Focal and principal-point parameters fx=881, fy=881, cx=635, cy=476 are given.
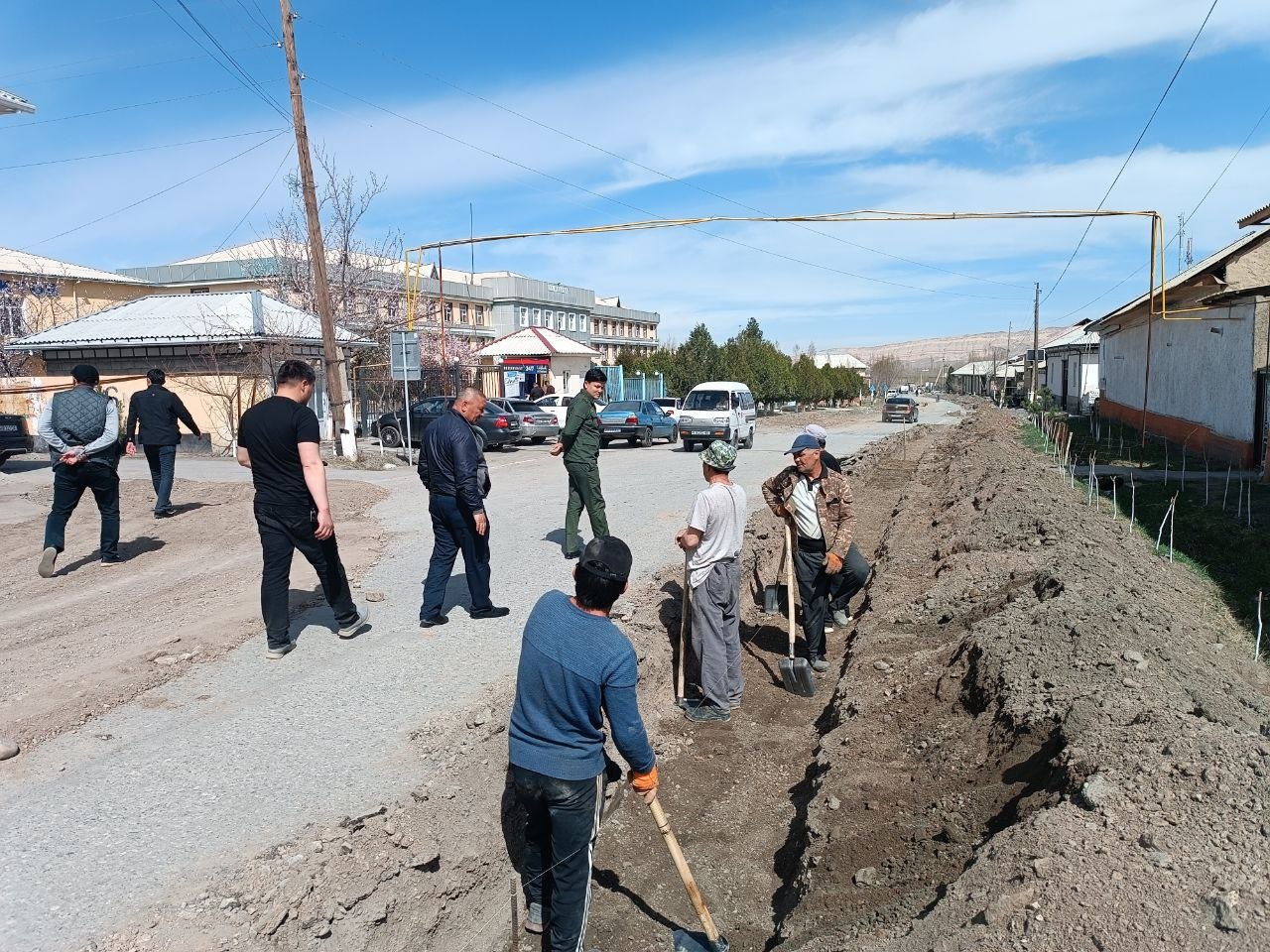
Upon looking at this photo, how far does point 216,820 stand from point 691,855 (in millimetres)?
2264

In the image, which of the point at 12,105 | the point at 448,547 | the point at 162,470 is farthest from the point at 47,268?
the point at 448,547

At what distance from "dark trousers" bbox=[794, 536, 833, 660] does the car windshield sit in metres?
19.3

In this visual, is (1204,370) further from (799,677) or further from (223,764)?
(223,764)

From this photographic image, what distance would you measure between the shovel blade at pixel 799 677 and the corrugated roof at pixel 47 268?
35.5 m

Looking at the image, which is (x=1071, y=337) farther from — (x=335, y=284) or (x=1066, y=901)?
(x=1066, y=901)

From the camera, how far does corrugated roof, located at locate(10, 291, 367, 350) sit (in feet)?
75.2

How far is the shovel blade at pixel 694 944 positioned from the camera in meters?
3.68

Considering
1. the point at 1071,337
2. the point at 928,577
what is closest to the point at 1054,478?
the point at 928,577

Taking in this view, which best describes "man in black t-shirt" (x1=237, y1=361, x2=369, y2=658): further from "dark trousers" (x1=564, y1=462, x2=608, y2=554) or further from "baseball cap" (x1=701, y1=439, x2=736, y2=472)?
Answer: "dark trousers" (x1=564, y1=462, x2=608, y2=554)

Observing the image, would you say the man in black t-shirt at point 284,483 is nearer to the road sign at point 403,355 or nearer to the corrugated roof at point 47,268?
the road sign at point 403,355

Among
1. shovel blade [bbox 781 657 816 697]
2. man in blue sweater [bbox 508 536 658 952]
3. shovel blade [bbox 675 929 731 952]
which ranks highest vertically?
man in blue sweater [bbox 508 536 658 952]

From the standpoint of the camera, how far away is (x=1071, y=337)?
178ft

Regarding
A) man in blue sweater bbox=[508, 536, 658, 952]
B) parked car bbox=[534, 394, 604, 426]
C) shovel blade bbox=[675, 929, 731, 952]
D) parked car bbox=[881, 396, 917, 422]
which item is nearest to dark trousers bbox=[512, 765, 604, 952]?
man in blue sweater bbox=[508, 536, 658, 952]

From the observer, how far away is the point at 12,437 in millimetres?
16688
